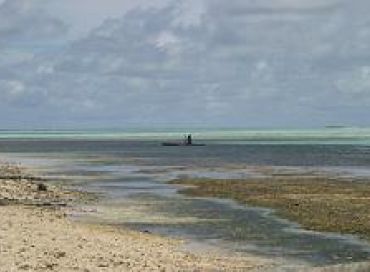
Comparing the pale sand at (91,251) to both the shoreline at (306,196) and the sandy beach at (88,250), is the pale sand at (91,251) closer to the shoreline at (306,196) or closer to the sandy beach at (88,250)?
the sandy beach at (88,250)

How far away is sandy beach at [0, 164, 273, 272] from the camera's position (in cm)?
1833

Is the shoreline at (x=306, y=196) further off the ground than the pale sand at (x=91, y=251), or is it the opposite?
the pale sand at (x=91, y=251)

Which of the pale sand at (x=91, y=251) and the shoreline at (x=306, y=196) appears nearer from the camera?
the pale sand at (x=91, y=251)

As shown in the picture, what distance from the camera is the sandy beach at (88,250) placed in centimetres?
1833

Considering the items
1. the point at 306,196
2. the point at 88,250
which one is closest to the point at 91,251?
the point at 88,250

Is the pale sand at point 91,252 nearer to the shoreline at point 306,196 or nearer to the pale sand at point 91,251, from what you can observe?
the pale sand at point 91,251

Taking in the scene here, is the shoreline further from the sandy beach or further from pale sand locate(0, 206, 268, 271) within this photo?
pale sand locate(0, 206, 268, 271)

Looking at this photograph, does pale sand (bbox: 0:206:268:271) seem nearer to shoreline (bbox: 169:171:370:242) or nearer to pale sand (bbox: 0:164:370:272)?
pale sand (bbox: 0:164:370:272)

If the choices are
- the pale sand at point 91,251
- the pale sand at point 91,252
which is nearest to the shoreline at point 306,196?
the pale sand at point 91,251

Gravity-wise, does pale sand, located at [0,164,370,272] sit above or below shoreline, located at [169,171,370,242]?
above

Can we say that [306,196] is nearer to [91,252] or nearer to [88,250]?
[88,250]

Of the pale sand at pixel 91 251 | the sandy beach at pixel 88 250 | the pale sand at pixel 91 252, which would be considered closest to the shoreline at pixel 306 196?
the pale sand at pixel 91 251

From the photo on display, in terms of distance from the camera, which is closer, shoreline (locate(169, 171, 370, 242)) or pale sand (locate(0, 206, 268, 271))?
pale sand (locate(0, 206, 268, 271))

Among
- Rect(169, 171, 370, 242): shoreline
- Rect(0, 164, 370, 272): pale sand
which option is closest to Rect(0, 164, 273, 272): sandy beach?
Rect(0, 164, 370, 272): pale sand
